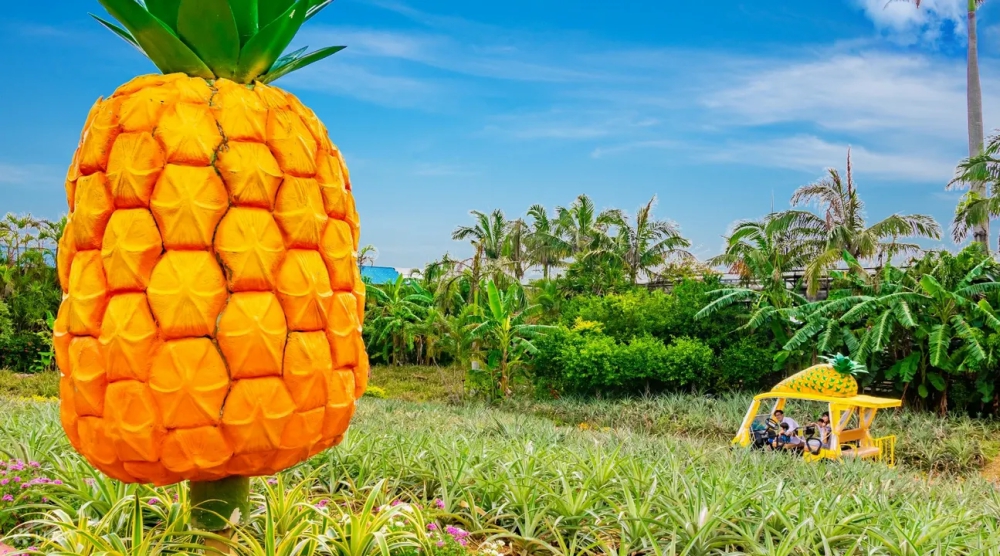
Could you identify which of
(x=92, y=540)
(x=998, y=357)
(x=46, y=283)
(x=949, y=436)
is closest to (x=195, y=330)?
(x=92, y=540)

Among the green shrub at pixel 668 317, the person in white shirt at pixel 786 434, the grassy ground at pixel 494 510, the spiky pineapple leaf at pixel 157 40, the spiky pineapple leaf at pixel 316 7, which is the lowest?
the person in white shirt at pixel 786 434

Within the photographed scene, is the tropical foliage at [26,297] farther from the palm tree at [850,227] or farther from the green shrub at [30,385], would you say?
the palm tree at [850,227]

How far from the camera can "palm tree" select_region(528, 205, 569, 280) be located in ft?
86.7

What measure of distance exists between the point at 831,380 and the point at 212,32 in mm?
7304

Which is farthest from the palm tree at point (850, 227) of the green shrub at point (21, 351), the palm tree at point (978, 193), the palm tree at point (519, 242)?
the green shrub at point (21, 351)

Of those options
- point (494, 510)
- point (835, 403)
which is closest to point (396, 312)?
point (835, 403)

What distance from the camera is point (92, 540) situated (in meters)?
2.38

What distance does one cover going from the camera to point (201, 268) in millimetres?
1888

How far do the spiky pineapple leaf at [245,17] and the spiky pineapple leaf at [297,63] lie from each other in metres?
0.12

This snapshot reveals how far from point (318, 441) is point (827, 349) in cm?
1186

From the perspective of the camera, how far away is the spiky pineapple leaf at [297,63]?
225 cm

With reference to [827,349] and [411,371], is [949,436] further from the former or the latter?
[411,371]

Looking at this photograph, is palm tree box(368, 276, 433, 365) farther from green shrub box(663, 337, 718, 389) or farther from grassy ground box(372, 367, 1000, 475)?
green shrub box(663, 337, 718, 389)

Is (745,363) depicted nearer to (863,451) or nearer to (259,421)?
(863,451)
